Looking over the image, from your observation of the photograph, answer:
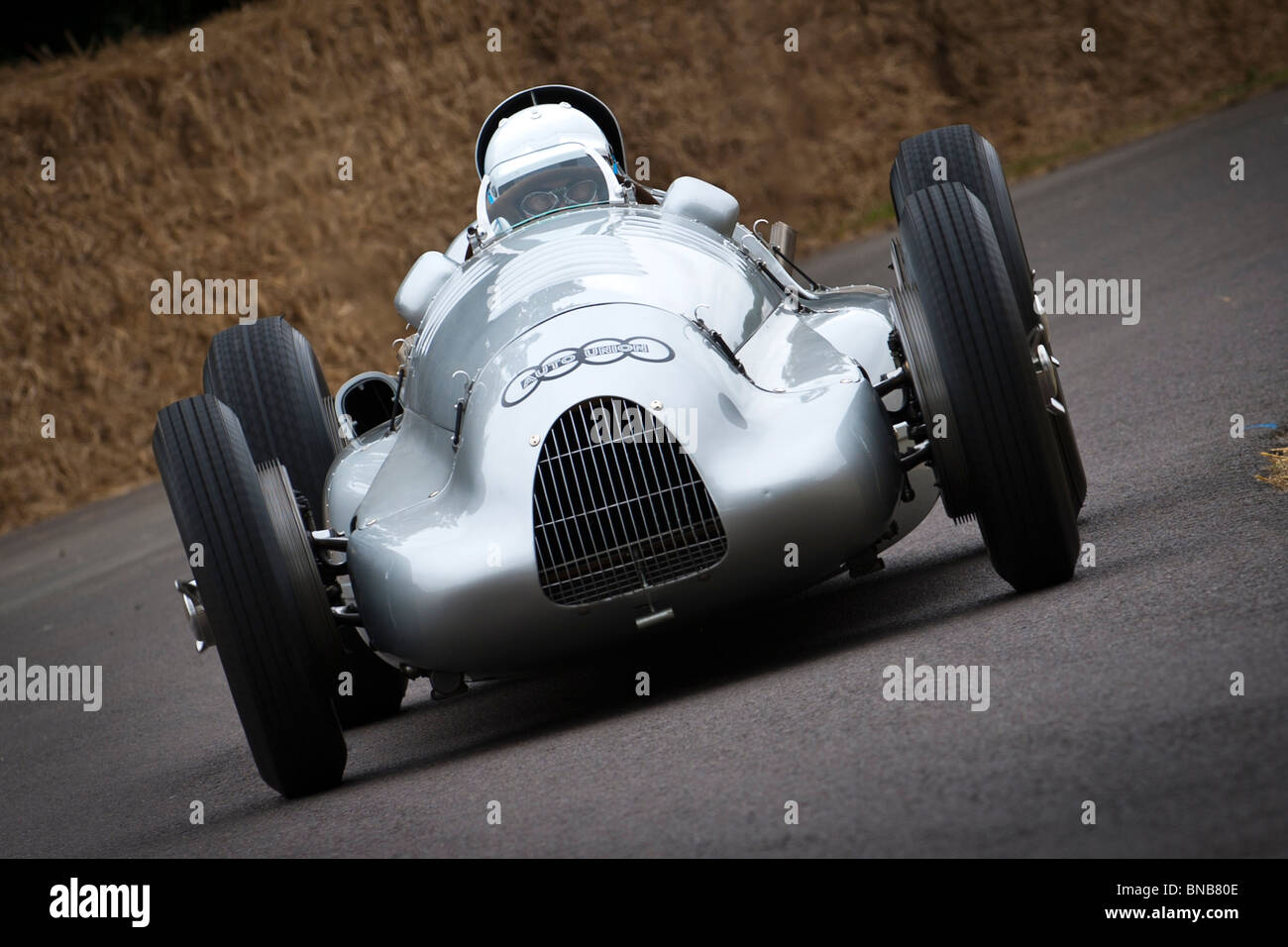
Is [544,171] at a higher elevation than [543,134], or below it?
below

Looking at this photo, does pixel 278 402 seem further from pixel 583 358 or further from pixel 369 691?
pixel 583 358

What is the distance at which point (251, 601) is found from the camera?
4.71 m

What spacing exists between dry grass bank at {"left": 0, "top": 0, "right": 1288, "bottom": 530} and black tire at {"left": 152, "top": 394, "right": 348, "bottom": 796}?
13.4 metres

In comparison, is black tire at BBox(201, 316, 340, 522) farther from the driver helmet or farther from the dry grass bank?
the dry grass bank

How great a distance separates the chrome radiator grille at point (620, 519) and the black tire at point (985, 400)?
782 millimetres

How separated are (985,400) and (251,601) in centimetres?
227

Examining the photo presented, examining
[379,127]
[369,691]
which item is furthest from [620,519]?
[379,127]

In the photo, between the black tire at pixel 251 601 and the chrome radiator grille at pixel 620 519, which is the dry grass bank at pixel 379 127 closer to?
the black tire at pixel 251 601

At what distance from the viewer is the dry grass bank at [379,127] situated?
60.0 feet

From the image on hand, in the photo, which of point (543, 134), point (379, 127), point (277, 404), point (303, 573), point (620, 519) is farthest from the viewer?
point (379, 127)

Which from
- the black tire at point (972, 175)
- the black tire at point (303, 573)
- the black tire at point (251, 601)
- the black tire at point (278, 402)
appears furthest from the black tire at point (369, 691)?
the black tire at point (972, 175)

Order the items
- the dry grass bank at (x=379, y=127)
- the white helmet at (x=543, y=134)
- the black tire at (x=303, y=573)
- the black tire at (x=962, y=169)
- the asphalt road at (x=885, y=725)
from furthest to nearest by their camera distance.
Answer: the dry grass bank at (x=379, y=127) < the white helmet at (x=543, y=134) < the black tire at (x=962, y=169) < the black tire at (x=303, y=573) < the asphalt road at (x=885, y=725)

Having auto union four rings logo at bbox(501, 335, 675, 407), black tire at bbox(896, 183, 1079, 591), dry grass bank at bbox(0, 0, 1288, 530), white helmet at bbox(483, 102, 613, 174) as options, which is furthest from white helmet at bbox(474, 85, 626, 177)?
dry grass bank at bbox(0, 0, 1288, 530)
